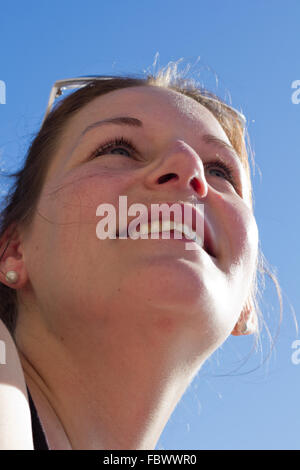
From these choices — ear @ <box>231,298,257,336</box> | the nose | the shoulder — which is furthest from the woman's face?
ear @ <box>231,298,257,336</box>

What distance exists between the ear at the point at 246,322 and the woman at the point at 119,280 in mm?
837

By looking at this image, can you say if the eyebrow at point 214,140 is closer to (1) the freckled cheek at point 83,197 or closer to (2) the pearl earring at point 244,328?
(1) the freckled cheek at point 83,197

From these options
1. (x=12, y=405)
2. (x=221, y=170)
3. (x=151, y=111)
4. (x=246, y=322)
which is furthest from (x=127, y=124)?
(x=12, y=405)

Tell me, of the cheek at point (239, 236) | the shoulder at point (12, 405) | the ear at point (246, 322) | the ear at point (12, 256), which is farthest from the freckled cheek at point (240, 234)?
the shoulder at point (12, 405)


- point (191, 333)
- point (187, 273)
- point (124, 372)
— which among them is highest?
point (187, 273)

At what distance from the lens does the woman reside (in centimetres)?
211

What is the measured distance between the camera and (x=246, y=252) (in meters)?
2.51

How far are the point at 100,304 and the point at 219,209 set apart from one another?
0.72 meters

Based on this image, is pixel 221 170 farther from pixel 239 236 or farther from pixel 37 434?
pixel 37 434

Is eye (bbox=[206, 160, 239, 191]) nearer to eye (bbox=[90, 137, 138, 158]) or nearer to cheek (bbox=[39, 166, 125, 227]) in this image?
eye (bbox=[90, 137, 138, 158])

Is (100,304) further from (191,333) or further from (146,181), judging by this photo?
(146,181)

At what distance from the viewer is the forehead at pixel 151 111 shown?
2.66m

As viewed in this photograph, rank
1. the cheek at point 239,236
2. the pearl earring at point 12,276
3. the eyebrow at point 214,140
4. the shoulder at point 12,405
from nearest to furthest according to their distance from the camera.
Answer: the shoulder at point 12,405 < the cheek at point 239,236 < the pearl earring at point 12,276 < the eyebrow at point 214,140

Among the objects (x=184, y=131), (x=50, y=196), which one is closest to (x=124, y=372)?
(x=50, y=196)
